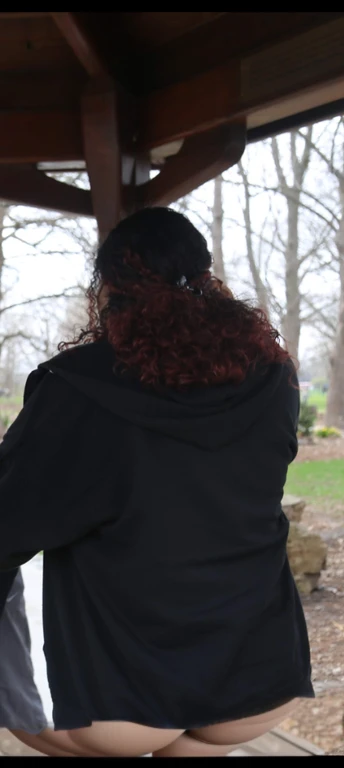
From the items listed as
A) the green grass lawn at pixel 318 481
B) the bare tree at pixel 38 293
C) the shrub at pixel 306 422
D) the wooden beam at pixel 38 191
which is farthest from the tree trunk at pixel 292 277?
the wooden beam at pixel 38 191

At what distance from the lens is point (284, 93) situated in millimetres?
1632

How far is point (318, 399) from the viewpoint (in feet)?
40.0

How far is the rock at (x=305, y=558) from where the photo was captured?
4168 millimetres

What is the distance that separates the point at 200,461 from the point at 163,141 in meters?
1.24

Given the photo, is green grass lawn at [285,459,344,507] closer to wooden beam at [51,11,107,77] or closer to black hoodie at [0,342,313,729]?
wooden beam at [51,11,107,77]

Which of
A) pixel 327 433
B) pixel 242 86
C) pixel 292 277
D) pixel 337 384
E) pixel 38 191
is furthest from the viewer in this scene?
pixel 337 384

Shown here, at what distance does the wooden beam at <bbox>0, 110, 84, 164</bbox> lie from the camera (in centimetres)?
205

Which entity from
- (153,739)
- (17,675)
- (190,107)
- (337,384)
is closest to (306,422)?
(337,384)

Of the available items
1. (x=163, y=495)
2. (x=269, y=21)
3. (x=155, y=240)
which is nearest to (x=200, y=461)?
(x=163, y=495)

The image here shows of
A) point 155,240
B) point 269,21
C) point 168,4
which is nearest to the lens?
point 155,240

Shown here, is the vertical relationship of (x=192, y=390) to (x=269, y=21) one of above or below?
below

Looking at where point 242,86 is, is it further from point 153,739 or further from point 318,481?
point 318,481

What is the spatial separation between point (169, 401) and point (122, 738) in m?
0.53
